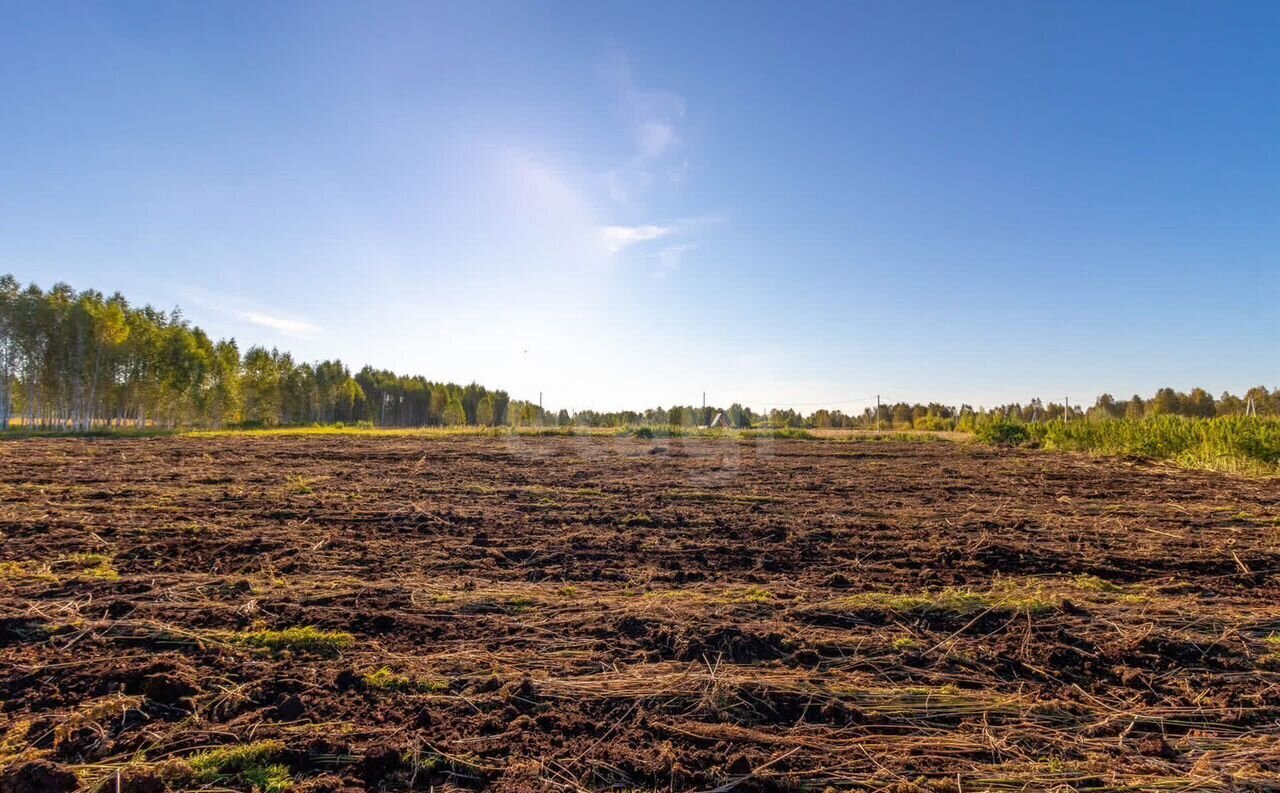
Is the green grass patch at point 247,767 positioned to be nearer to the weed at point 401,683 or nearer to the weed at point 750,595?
the weed at point 401,683

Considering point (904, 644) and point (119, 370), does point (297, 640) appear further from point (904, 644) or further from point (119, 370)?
point (119, 370)

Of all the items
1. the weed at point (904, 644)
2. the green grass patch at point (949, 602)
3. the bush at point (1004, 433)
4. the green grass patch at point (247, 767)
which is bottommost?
the green grass patch at point (247, 767)

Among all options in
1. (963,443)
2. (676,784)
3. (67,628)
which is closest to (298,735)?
(676,784)

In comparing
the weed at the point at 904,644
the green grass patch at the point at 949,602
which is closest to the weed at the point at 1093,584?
the green grass patch at the point at 949,602

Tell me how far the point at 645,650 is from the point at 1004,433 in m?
27.9

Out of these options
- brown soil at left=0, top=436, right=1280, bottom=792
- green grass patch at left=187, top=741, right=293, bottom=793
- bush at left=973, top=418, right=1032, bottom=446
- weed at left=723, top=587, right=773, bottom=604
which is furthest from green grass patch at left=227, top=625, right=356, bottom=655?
bush at left=973, top=418, right=1032, bottom=446

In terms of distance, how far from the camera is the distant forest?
34.6 meters

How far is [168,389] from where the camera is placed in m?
39.5

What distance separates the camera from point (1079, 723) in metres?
2.49

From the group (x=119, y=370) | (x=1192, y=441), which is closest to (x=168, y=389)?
(x=119, y=370)

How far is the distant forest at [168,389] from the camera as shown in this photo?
34625 mm

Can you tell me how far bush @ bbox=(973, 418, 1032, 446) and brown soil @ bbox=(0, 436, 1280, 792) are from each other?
19.8m

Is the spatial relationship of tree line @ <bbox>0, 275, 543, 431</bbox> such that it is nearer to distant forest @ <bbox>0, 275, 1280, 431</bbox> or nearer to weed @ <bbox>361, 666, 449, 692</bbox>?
distant forest @ <bbox>0, 275, 1280, 431</bbox>

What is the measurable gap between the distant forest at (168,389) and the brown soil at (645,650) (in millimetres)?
30220
